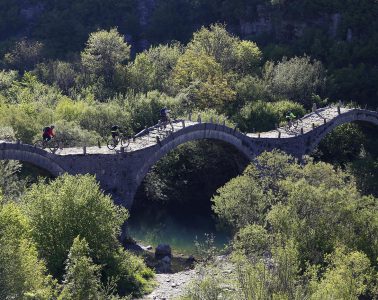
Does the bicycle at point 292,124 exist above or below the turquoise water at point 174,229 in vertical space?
above

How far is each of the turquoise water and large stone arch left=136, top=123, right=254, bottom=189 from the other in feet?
19.0

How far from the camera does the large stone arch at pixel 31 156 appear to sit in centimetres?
4159

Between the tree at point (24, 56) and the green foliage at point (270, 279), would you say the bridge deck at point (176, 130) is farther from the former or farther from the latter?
the tree at point (24, 56)

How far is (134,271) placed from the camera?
129 ft

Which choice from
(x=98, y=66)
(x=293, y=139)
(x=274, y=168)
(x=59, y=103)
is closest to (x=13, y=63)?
(x=98, y=66)

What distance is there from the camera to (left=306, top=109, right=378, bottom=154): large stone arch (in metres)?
60.6

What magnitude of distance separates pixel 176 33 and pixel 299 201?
62122 millimetres

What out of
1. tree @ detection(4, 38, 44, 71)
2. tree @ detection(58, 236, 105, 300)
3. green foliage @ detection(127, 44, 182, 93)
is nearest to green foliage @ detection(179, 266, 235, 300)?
tree @ detection(58, 236, 105, 300)

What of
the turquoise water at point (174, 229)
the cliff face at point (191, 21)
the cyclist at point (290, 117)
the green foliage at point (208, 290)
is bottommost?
the green foliage at point (208, 290)

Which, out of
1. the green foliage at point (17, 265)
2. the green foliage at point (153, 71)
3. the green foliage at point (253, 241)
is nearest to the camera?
the green foliage at point (17, 265)

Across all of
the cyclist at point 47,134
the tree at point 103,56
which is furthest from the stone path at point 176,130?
the tree at point 103,56

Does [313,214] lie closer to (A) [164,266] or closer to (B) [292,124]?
(A) [164,266]

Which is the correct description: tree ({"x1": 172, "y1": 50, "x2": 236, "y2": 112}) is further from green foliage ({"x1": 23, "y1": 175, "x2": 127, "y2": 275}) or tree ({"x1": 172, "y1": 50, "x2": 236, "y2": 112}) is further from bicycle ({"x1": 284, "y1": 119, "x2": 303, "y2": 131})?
green foliage ({"x1": 23, "y1": 175, "x2": 127, "y2": 275})

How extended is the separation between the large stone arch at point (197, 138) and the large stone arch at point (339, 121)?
6.63 m
